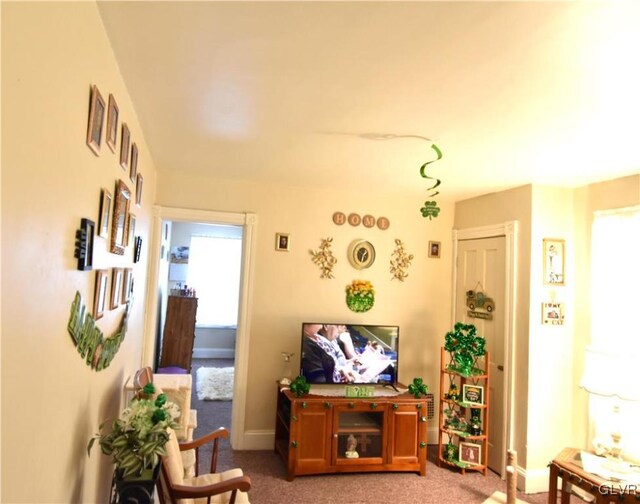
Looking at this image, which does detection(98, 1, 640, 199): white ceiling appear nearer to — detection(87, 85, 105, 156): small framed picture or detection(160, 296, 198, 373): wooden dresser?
detection(87, 85, 105, 156): small framed picture

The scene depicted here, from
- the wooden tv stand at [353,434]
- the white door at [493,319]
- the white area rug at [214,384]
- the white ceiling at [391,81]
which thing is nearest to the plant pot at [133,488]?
the white ceiling at [391,81]

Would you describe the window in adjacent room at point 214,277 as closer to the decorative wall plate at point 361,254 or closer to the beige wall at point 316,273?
the beige wall at point 316,273

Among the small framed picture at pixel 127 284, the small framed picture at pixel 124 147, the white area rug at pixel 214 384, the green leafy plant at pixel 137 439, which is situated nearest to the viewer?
the green leafy plant at pixel 137 439

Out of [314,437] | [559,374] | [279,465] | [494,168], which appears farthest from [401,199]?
[279,465]

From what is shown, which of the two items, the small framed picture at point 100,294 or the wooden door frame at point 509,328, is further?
the wooden door frame at point 509,328

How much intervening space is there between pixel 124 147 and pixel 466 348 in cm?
305

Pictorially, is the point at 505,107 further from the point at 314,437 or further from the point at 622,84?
the point at 314,437

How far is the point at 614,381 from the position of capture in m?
2.75

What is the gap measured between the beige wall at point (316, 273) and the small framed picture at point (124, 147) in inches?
68.9

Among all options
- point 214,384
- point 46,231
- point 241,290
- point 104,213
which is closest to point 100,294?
point 104,213

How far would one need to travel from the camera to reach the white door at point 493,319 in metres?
3.71

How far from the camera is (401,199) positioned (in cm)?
439

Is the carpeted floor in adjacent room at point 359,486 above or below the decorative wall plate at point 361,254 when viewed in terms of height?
below

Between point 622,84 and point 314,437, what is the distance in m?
3.05
